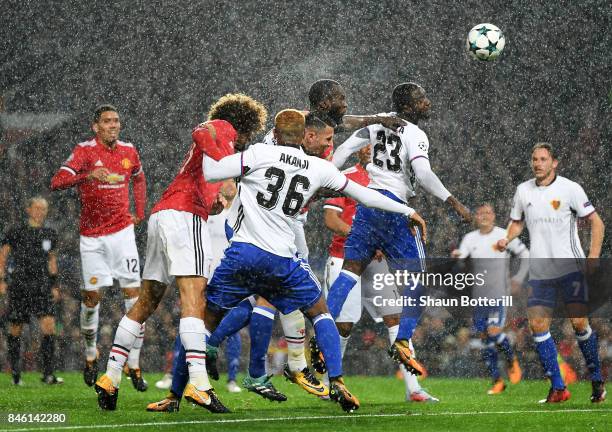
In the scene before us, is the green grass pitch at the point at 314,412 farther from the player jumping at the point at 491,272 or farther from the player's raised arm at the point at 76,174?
the player's raised arm at the point at 76,174

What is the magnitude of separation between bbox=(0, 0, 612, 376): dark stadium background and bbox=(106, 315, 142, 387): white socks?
6.89 meters

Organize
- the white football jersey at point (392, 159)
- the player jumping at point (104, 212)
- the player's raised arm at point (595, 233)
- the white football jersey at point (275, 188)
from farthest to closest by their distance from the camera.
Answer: the player jumping at point (104, 212) < the player's raised arm at point (595, 233) < the white football jersey at point (392, 159) < the white football jersey at point (275, 188)

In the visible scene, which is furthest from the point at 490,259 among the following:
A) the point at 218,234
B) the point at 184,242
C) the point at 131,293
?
the point at 184,242

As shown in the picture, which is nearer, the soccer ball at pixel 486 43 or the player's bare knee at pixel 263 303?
the player's bare knee at pixel 263 303

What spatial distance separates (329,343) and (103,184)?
12.7 ft

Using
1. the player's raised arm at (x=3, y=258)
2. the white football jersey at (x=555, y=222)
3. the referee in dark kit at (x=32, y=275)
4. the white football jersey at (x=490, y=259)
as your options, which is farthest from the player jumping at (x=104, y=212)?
the white football jersey at (x=490, y=259)

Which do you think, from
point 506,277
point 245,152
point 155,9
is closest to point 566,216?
point 506,277

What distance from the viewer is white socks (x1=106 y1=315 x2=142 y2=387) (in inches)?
310

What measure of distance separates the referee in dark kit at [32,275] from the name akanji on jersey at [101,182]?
1085 millimetres

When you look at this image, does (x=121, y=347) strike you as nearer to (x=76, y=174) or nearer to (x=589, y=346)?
(x=76, y=174)

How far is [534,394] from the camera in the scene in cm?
1106

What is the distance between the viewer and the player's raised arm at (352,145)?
30.1ft

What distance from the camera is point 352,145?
30.4 ft

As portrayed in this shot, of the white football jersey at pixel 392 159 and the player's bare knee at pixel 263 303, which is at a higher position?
the white football jersey at pixel 392 159
